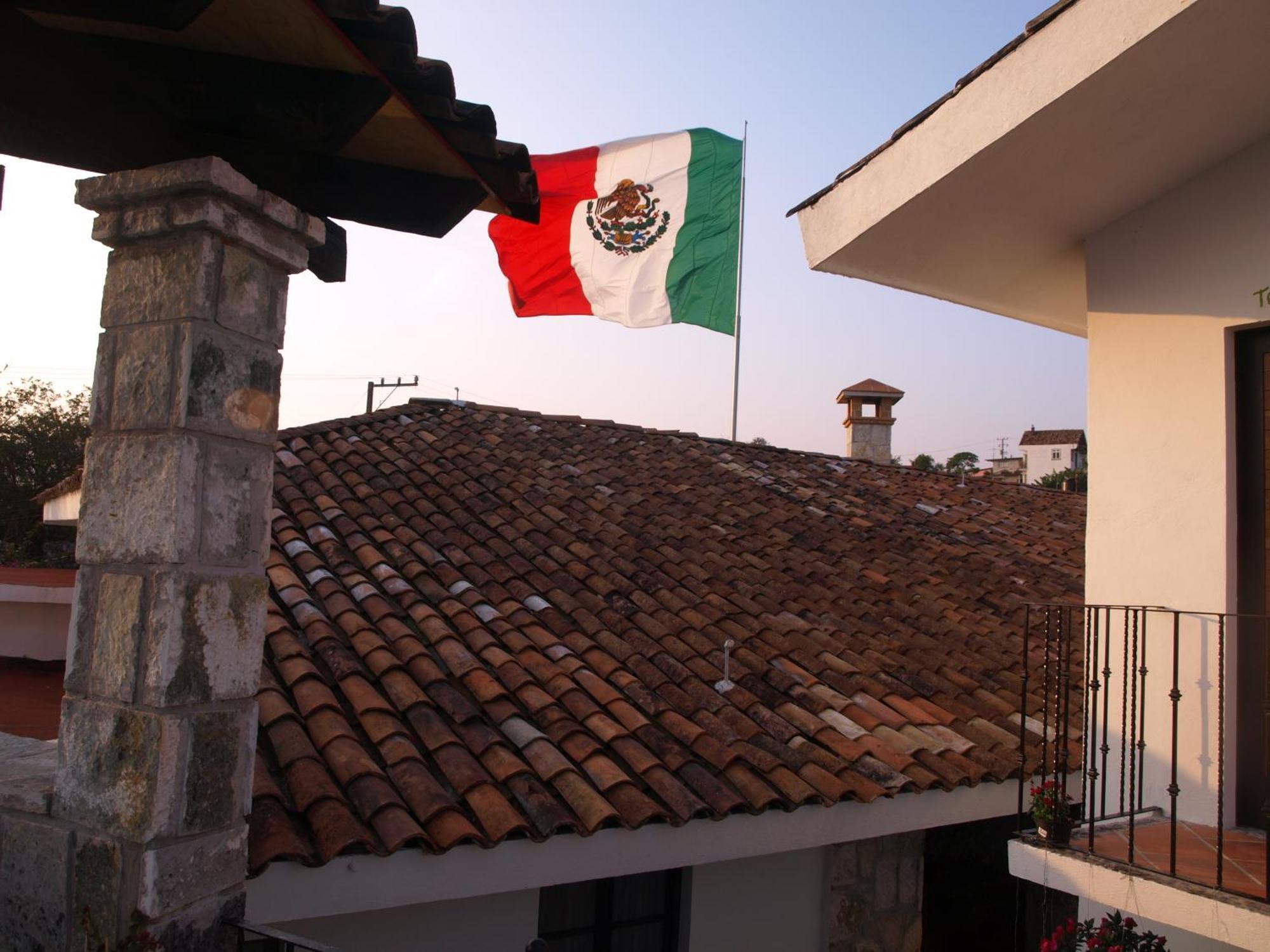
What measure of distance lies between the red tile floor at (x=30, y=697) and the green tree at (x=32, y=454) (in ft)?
58.4

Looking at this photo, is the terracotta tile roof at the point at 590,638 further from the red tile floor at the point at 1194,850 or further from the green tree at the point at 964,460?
the green tree at the point at 964,460

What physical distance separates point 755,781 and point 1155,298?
A: 2935mm

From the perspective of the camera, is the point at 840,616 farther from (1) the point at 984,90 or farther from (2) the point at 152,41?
(2) the point at 152,41

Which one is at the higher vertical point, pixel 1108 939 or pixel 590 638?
pixel 590 638

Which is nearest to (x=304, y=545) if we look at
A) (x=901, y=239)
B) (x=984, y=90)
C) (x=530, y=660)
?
(x=530, y=660)

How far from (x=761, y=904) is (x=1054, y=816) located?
6.37 ft

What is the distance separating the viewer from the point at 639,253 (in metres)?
8.52

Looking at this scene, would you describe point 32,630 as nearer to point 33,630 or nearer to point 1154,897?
point 33,630

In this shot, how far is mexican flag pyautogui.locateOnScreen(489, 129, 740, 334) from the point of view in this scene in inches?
323

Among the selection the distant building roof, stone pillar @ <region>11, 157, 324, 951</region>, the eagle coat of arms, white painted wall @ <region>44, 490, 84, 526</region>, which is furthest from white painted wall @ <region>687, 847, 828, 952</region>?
white painted wall @ <region>44, 490, 84, 526</region>

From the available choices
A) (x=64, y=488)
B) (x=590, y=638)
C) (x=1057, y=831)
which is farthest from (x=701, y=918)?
(x=64, y=488)

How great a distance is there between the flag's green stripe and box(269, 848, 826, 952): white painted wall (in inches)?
195

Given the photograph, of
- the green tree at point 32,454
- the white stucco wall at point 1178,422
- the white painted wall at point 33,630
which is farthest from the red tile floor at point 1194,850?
the green tree at point 32,454

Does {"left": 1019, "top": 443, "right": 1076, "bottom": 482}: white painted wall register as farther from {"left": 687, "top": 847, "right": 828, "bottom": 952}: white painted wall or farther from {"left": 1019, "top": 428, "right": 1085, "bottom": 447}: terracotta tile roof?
{"left": 687, "top": 847, "right": 828, "bottom": 952}: white painted wall
